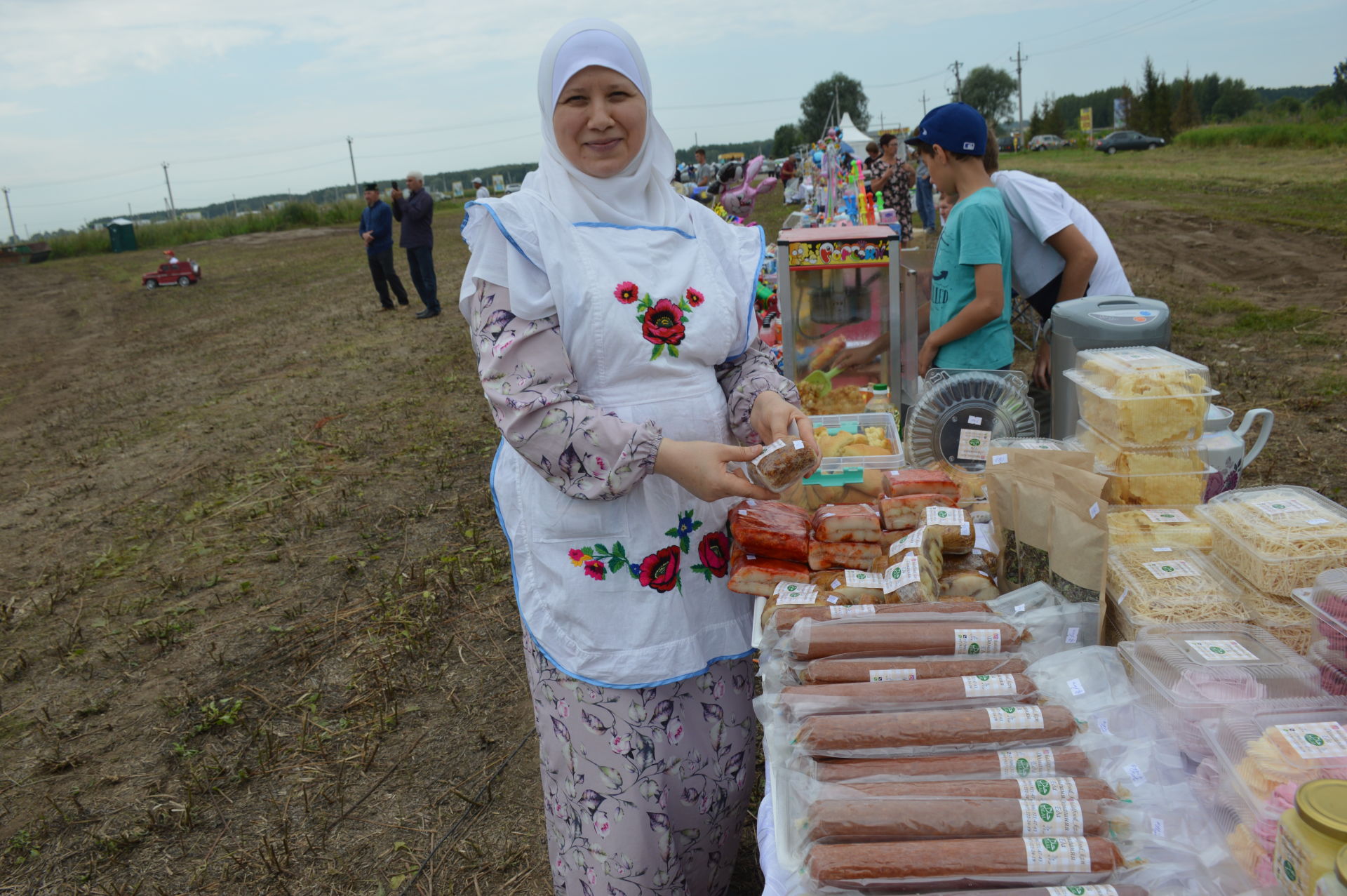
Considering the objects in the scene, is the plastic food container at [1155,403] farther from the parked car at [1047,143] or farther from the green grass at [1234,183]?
the parked car at [1047,143]

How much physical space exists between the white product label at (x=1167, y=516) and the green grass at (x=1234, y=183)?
1375 cm

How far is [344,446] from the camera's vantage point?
7.62m

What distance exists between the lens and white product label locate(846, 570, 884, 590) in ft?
5.93

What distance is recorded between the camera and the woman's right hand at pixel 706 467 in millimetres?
1696

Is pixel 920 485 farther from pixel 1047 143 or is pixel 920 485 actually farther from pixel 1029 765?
pixel 1047 143

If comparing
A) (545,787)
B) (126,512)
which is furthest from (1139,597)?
(126,512)

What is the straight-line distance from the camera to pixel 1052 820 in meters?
1.18

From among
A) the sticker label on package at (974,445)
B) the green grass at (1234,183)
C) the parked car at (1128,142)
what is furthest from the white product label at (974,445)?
the parked car at (1128,142)

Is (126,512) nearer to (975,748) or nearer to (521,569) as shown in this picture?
(521,569)

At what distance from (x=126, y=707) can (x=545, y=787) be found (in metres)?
2.91

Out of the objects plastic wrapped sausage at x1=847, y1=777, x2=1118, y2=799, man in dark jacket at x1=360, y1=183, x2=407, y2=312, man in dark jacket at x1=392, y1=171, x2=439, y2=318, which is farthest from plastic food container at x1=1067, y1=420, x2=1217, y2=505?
man in dark jacket at x1=360, y1=183, x2=407, y2=312

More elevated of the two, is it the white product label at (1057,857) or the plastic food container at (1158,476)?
the plastic food container at (1158,476)

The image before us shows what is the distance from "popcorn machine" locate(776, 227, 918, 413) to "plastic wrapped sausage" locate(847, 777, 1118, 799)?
2.65 meters

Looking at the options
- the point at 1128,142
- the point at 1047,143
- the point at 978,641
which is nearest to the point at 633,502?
the point at 978,641
